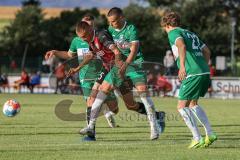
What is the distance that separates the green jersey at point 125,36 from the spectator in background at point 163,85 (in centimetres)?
2284

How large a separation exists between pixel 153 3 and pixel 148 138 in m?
53.3

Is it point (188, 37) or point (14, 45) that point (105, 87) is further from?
point (14, 45)

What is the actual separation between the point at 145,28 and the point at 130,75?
51.8 meters

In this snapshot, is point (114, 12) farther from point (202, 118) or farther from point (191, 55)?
point (202, 118)

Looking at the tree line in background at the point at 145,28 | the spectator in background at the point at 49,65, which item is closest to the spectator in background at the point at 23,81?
the spectator in background at the point at 49,65

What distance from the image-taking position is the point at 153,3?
65.8m

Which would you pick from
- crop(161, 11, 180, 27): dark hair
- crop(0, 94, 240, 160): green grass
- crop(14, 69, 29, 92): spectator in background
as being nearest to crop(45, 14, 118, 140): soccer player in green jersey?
crop(0, 94, 240, 160): green grass

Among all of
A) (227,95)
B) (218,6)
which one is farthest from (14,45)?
(227,95)

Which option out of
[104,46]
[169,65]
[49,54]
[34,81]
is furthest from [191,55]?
[34,81]

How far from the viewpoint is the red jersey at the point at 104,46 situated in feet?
40.7

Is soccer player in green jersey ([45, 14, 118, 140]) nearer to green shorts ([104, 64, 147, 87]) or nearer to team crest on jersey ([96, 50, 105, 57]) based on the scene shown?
green shorts ([104, 64, 147, 87])

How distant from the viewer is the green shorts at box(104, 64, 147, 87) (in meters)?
12.9

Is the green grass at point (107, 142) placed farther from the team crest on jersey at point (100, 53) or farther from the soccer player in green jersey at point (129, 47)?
the team crest on jersey at point (100, 53)

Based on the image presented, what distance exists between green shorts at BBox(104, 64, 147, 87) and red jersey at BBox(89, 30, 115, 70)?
0.53ft
